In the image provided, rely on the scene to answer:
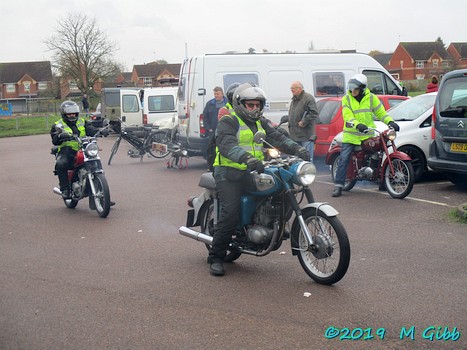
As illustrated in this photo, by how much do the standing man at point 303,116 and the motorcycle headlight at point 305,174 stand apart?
19.1 ft

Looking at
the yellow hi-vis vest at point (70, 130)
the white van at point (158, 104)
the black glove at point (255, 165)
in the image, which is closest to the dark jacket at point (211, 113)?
the yellow hi-vis vest at point (70, 130)

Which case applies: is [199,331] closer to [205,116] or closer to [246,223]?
[246,223]

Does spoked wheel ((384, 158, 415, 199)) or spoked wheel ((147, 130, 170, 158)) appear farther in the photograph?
spoked wheel ((147, 130, 170, 158))

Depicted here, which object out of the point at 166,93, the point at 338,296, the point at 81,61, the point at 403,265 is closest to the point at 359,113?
the point at 403,265

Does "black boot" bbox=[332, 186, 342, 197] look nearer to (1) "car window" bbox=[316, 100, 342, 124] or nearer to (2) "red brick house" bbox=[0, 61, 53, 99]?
(1) "car window" bbox=[316, 100, 342, 124]

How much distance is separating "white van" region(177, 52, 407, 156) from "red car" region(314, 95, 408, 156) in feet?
5.51

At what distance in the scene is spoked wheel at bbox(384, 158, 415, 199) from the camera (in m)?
10.1

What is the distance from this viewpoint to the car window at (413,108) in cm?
1202

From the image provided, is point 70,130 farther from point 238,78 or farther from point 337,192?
point 238,78

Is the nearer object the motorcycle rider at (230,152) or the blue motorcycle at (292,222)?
the blue motorcycle at (292,222)

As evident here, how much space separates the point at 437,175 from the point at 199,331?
28.1ft

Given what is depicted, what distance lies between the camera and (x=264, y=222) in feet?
20.7

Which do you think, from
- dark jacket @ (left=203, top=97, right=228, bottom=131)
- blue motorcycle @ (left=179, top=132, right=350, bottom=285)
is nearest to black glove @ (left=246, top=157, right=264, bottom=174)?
blue motorcycle @ (left=179, top=132, right=350, bottom=285)

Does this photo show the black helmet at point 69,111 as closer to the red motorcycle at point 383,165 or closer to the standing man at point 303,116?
the standing man at point 303,116
